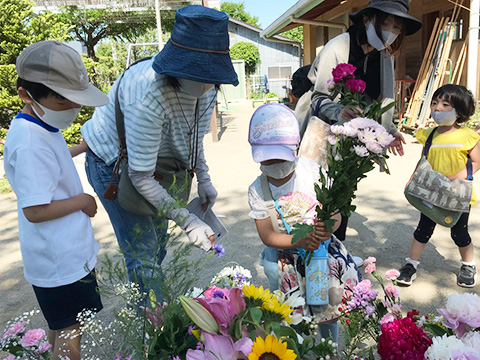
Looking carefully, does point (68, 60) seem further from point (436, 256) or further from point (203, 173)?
point (436, 256)

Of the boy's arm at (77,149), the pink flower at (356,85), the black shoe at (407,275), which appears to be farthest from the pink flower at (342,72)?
the black shoe at (407,275)

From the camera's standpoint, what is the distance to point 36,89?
160cm

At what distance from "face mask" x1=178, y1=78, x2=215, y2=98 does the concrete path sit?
2.49ft

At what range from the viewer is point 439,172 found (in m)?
2.77

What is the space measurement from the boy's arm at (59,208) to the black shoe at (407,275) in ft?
6.88

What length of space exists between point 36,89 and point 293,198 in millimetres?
1108

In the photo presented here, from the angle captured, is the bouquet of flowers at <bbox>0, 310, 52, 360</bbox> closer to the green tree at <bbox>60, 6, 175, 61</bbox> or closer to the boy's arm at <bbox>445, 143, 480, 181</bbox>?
the boy's arm at <bbox>445, 143, 480, 181</bbox>

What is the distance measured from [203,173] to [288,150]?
65cm

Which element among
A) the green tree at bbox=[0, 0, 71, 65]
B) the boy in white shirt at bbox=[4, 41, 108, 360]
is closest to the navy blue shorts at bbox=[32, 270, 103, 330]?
the boy in white shirt at bbox=[4, 41, 108, 360]

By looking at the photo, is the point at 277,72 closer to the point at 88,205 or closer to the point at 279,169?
the point at 279,169

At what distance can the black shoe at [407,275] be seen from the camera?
2.84 metres

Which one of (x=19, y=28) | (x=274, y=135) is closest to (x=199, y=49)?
(x=274, y=135)

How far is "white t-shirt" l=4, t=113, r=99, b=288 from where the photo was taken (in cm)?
153

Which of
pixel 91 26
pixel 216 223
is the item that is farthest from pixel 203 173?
pixel 91 26
